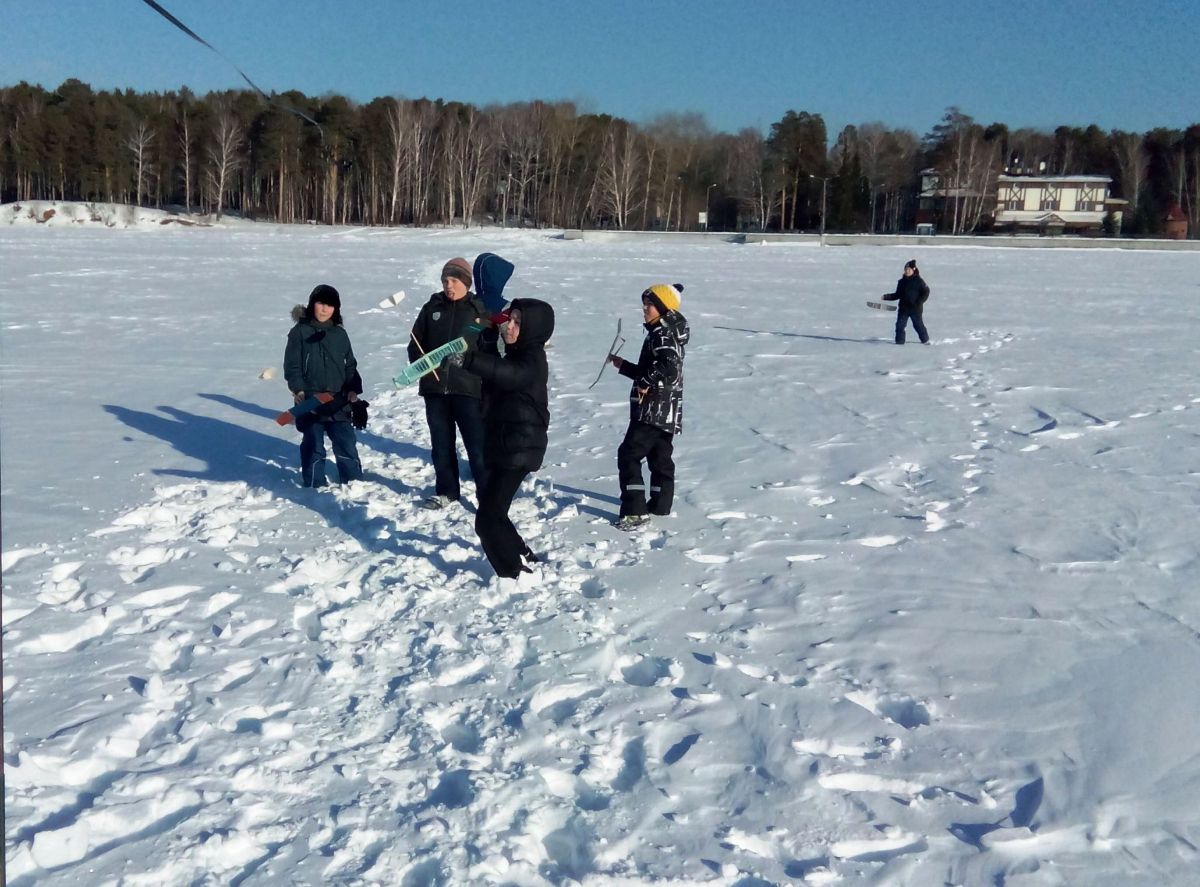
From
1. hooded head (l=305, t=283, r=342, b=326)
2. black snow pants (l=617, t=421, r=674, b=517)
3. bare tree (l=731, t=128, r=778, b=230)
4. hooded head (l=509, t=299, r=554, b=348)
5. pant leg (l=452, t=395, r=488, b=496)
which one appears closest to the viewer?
hooded head (l=509, t=299, r=554, b=348)

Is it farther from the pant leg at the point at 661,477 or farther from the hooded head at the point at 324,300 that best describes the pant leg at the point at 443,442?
the pant leg at the point at 661,477

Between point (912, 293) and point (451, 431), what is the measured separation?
32.6ft

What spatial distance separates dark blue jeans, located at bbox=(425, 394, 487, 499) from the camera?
629cm

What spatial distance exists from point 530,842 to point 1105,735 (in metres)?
2.18

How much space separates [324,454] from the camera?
6996mm

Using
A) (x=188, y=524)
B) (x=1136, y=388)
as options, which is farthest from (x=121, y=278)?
(x=1136, y=388)

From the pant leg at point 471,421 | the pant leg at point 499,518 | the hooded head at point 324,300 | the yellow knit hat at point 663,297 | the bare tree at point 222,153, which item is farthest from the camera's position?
the bare tree at point 222,153

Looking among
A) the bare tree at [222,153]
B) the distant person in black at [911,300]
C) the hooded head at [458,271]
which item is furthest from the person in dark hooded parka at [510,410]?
the bare tree at [222,153]

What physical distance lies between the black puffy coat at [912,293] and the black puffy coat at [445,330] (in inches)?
385

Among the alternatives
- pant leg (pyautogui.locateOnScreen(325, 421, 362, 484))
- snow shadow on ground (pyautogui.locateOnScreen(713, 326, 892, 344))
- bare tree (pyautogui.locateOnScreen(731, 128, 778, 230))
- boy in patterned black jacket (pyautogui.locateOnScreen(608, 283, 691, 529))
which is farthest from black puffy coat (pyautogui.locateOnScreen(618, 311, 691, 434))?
bare tree (pyautogui.locateOnScreen(731, 128, 778, 230))

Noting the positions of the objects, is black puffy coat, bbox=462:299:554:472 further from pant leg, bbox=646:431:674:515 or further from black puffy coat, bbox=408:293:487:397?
pant leg, bbox=646:431:674:515

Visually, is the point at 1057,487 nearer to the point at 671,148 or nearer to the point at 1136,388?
the point at 1136,388

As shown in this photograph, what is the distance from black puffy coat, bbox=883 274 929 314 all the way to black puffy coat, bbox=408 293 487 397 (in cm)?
978

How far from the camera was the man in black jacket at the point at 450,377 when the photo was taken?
20.1 ft
